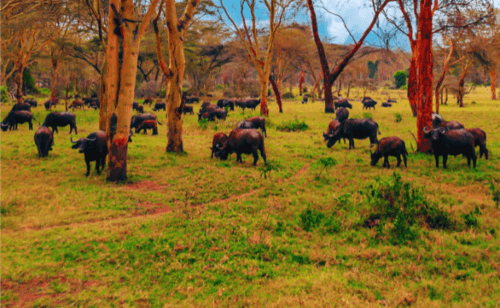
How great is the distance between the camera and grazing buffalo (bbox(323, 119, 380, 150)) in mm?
12305

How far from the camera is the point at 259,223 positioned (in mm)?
5723

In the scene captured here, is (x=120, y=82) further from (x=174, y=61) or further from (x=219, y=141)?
(x=219, y=141)

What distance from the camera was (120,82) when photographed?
26.7 feet

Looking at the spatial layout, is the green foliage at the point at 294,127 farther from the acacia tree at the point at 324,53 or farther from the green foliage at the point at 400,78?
the green foliage at the point at 400,78

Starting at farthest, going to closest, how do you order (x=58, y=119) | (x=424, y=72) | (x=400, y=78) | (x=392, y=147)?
(x=400, y=78), (x=58, y=119), (x=424, y=72), (x=392, y=147)

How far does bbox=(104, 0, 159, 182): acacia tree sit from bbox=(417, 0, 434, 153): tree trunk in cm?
893

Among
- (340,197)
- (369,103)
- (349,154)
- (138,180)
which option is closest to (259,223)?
(340,197)


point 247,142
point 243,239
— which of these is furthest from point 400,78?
point 243,239

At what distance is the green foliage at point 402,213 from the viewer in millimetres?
5328

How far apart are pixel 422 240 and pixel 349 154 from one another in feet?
21.4

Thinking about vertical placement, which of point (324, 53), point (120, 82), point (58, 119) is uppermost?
point (324, 53)

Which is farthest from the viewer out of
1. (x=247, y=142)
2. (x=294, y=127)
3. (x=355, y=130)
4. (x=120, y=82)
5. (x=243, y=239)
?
(x=294, y=127)

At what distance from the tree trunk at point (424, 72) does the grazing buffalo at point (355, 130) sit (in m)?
1.74

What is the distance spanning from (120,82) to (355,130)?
854 cm
